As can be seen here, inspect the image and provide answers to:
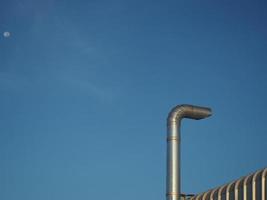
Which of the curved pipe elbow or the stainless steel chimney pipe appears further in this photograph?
the curved pipe elbow

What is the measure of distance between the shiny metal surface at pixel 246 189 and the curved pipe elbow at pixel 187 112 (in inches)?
244

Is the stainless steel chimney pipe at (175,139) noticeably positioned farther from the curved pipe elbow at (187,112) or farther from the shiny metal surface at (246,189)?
the shiny metal surface at (246,189)

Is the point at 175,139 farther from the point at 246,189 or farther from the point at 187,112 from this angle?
the point at 246,189

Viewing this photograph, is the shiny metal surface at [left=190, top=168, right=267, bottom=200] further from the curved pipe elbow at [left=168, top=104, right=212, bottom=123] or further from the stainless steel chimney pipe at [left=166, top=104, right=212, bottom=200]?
the curved pipe elbow at [left=168, top=104, right=212, bottom=123]

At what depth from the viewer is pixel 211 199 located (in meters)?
19.1

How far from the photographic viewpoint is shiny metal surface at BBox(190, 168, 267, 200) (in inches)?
615

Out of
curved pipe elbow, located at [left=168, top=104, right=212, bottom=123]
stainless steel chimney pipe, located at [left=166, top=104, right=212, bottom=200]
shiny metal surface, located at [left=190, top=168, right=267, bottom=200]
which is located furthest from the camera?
curved pipe elbow, located at [left=168, top=104, right=212, bottom=123]

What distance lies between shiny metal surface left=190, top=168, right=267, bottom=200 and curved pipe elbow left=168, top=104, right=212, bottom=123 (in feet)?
20.3

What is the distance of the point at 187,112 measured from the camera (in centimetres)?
2462

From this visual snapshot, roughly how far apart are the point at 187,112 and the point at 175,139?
1707 millimetres

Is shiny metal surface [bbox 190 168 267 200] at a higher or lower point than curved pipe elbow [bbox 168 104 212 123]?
lower

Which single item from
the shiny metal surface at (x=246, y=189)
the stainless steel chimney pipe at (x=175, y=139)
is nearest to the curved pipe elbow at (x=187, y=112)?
the stainless steel chimney pipe at (x=175, y=139)

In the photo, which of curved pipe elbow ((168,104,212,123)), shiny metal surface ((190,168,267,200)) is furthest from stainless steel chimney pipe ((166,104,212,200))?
shiny metal surface ((190,168,267,200))

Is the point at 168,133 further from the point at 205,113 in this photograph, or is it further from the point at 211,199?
the point at 211,199
